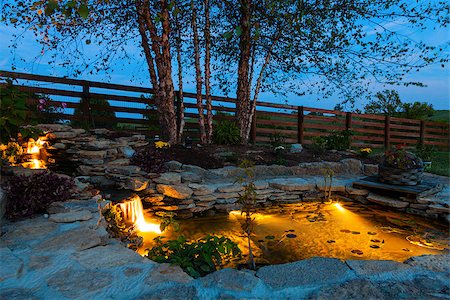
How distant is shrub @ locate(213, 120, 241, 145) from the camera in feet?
24.7

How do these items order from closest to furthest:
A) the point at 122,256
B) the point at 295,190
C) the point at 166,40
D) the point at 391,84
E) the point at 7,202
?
the point at 122,256
the point at 7,202
the point at 295,190
the point at 166,40
the point at 391,84

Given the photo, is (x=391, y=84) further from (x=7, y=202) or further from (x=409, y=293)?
(x=7, y=202)

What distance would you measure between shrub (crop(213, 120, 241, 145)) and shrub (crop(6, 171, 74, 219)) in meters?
4.40

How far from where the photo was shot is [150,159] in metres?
5.72

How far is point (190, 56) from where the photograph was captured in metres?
7.88

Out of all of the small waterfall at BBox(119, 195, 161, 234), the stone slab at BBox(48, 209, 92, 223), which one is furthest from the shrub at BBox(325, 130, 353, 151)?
the stone slab at BBox(48, 209, 92, 223)

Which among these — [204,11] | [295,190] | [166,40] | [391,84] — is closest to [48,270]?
[295,190]

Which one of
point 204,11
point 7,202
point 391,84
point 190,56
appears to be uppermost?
point 204,11

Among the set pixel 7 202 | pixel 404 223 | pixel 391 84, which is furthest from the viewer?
pixel 391 84

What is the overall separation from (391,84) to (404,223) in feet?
14.0

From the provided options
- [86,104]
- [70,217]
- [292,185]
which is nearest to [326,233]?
[292,185]

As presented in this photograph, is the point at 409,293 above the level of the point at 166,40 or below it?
below

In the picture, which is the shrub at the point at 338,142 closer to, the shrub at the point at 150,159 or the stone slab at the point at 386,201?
the stone slab at the point at 386,201

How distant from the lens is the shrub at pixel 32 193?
9.91 ft
